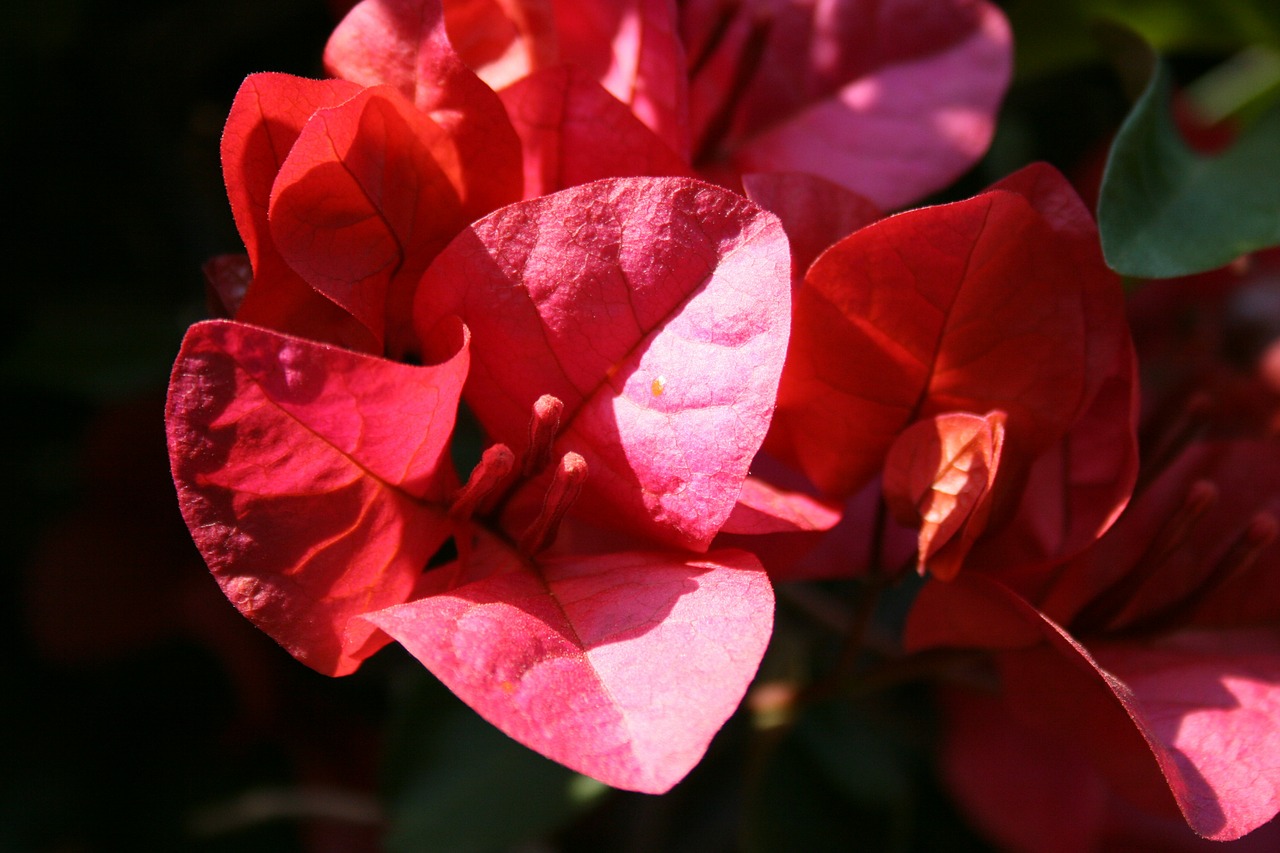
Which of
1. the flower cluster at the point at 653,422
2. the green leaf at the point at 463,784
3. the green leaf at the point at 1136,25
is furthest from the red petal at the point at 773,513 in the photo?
the green leaf at the point at 1136,25

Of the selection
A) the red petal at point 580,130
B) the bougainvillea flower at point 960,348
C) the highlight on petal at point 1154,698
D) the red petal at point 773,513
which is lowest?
the highlight on petal at point 1154,698

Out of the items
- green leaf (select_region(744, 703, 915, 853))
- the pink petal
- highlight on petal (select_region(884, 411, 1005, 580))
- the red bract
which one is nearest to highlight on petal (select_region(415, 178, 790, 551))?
the red bract

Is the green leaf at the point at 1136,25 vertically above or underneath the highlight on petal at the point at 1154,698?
above

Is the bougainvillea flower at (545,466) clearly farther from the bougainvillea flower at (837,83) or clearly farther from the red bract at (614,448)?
the bougainvillea flower at (837,83)

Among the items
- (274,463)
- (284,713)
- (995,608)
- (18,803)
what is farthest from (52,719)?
(995,608)

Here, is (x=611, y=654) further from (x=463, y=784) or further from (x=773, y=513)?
(x=463, y=784)

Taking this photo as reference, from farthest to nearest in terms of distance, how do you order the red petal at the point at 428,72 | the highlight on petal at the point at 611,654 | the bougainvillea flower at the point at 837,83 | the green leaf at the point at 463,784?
the green leaf at the point at 463,784, the bougainvillea flower at the point at 837,83, the red petal at the point at 428,72, the highlight on petal at the point at 611,654

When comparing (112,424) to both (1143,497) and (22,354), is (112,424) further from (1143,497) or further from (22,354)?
(1143,497)
